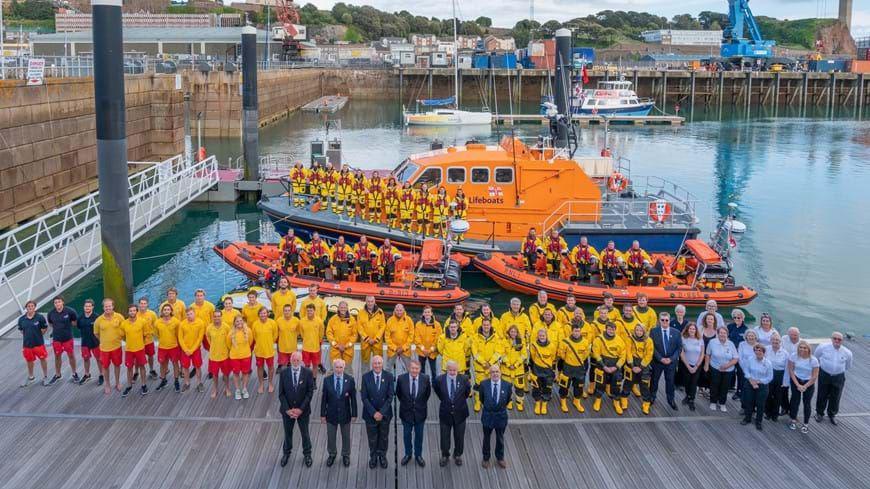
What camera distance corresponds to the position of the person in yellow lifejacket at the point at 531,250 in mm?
14719

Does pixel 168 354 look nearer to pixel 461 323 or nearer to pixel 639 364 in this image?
pixel 461 323

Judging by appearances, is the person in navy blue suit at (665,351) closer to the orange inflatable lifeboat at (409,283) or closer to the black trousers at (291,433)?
the black trousers at (291,433)

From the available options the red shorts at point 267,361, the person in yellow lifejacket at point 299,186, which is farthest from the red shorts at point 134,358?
the person in yellow lifejacket at point 299,186

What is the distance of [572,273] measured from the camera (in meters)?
14.6

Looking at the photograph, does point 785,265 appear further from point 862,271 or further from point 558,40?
point 558,40

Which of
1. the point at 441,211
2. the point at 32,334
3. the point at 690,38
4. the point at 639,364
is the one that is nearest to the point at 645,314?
the point at 639,364

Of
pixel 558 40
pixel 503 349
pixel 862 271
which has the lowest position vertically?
pixel 862 271

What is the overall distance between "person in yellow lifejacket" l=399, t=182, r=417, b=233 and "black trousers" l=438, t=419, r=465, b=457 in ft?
28.8

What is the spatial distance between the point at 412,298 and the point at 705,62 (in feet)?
244

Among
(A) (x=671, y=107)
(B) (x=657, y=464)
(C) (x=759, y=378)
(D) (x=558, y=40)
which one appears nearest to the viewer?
(B) (x=657, y=464)

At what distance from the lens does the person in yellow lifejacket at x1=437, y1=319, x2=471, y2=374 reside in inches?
314

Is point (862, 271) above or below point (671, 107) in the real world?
below

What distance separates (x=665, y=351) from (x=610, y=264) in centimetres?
607

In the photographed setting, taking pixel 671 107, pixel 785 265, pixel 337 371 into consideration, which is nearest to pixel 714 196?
pixel 785 265
